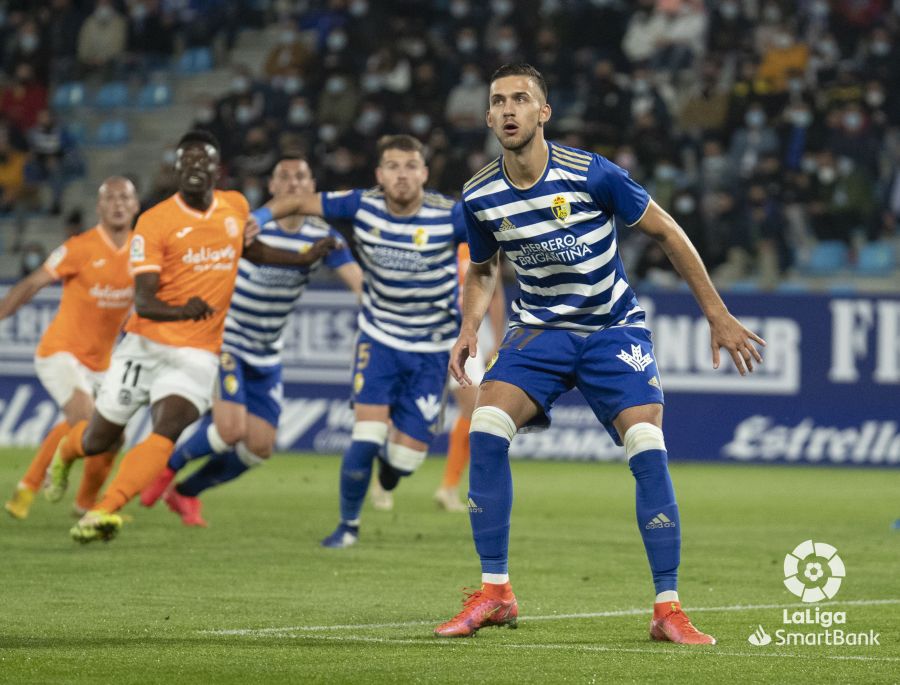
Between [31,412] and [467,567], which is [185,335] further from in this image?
[31,412]

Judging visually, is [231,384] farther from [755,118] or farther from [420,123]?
[420,123]

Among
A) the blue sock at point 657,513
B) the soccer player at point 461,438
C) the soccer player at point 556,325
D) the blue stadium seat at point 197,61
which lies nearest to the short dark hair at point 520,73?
the soccer player at point 556,325

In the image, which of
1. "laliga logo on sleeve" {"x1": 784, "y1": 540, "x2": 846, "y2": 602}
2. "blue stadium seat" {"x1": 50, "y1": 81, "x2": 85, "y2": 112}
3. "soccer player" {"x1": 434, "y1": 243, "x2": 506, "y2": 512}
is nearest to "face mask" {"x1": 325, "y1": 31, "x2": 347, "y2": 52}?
"blue stadium seat" {"x1": 50, "y1": 81, "x2": 85, "y2": 112}

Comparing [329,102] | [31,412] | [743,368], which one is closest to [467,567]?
[743,368]

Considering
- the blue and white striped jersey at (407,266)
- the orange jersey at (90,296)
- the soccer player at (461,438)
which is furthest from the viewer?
the soccer player at (461,438)

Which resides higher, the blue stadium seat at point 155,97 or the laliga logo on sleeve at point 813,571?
the blue stadium seat at point 155,97

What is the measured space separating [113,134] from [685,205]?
415 inches

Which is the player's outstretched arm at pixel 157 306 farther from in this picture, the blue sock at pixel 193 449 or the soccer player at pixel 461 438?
the soccer player at pixel 461 438

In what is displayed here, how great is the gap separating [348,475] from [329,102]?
46.3ft

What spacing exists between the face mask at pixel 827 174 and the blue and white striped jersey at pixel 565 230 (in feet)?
45.5

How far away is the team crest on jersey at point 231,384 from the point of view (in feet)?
38.5

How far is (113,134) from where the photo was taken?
26.7 meters

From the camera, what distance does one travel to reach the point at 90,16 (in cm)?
2747

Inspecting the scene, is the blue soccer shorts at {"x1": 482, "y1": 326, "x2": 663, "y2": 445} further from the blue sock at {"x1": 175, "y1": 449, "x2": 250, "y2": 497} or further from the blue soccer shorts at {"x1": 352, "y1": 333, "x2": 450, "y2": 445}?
the blue sock at {"x1": 175, "y1": 449, "x2": 250, "y2": 497}
